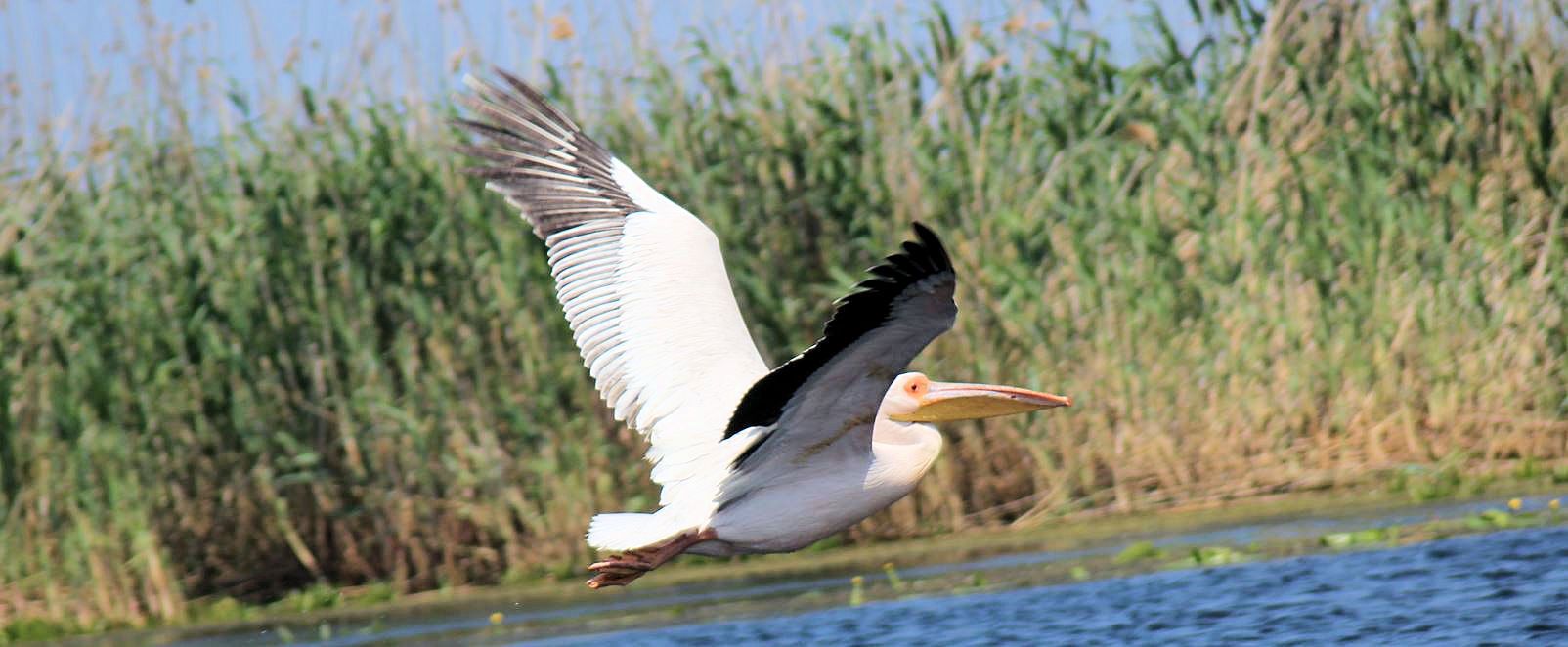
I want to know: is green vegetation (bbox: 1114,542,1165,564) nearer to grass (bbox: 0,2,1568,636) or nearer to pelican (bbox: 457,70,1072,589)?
grass (bbox: 0,2,1568,636)

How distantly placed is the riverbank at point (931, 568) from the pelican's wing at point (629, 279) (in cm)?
204

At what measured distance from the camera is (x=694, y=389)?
19.4 feet

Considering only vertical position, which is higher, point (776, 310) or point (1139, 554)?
point (776, 310)

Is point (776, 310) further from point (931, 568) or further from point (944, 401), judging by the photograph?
point (944, 401)

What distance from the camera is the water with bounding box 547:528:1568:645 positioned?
6578 mm

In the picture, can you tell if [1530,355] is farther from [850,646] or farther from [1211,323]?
[850,646]

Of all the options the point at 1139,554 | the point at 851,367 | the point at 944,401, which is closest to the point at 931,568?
the point at 1139,554

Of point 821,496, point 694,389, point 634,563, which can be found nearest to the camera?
point 634,563

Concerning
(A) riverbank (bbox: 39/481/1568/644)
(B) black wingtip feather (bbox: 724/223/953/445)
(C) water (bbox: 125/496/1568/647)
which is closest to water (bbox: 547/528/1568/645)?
(C) water (bbox: 125/496/1568/647)

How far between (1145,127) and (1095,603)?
271 centimetres

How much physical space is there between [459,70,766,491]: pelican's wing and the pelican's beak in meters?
0.50

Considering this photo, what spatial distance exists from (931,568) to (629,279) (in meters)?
2.64

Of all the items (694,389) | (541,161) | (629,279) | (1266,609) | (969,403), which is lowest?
(1266,609)

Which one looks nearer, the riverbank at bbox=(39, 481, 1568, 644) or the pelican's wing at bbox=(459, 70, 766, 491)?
the pelican's wing at bbox=(459, 70, 766, 491)
